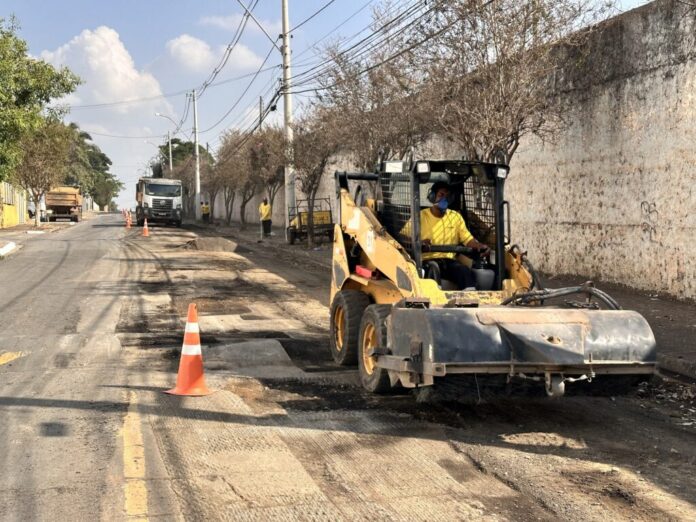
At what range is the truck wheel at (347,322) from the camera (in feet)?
25.5

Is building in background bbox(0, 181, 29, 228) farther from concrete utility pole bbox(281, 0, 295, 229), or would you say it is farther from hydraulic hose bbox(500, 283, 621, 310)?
hydraulic hose bbox(500, 283, 621, 310)

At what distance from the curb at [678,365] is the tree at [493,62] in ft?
17.1

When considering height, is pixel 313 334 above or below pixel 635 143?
below

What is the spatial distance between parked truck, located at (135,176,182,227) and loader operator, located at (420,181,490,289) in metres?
40.2

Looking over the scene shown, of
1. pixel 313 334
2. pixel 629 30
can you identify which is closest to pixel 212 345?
pixel 313 334

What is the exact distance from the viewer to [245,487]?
4.49 m

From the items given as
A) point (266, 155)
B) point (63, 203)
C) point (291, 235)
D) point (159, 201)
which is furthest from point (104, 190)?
point (291, 235)

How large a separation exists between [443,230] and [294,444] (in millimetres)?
2894

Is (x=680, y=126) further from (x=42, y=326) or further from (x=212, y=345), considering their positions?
(x=42, y=326)

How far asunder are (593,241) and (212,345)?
827 centimetres

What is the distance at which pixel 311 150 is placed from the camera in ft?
83.5

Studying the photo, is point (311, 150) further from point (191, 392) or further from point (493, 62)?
point (191, 392)

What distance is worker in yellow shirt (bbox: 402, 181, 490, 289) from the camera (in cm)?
708

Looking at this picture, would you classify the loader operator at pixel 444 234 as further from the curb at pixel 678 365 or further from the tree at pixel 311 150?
the tree at pixel 311 150
